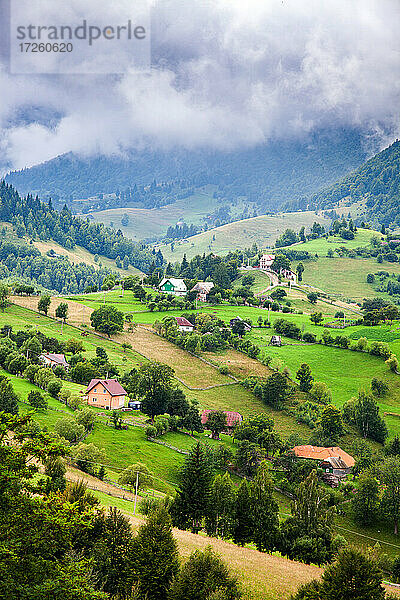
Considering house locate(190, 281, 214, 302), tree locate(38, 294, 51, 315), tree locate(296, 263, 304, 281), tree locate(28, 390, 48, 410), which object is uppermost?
tree locate(296, 263, 304, 281)

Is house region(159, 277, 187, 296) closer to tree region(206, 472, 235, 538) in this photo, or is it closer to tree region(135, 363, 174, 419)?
tree region(135, 363, 174, 419)

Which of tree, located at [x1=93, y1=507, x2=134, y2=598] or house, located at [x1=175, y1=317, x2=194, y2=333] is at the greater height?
house, located at [x1=175, y1=317, x2=194, y2=333]

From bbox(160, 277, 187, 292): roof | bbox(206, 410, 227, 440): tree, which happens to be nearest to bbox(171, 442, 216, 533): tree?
bbox(206, 410, 227, 440): tree

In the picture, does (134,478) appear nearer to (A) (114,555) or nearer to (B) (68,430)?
(B) (68,430)

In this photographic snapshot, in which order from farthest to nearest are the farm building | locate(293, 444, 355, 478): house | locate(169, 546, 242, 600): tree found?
1. the farm building
2. locate(293, 444, 355, 478): house
3. locate(169, 546, 242, 600): tree

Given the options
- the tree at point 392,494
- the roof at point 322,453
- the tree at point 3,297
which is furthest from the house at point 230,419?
the tree at point 3,297

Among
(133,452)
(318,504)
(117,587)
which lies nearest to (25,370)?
(133,452)

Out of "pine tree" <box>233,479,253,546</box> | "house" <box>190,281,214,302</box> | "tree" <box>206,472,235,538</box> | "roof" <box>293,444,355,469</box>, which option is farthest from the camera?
"house" <box>190,281,214,302</box>
